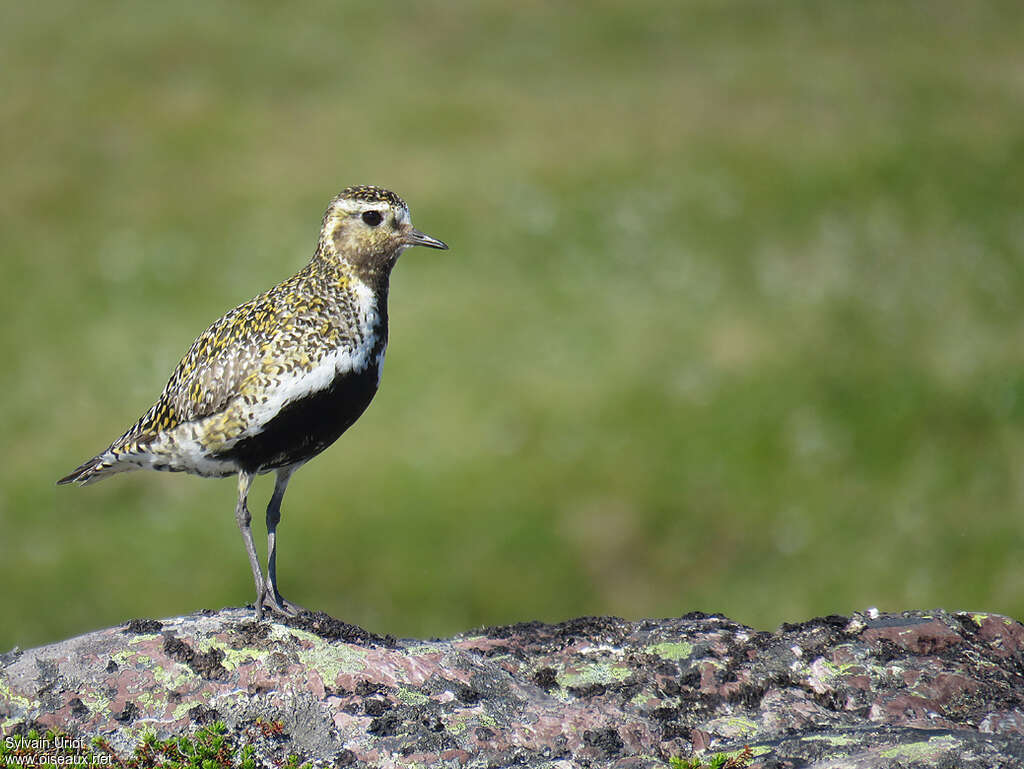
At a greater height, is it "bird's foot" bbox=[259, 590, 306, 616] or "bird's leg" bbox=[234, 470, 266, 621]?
"bird's leg" bbox=[234, 470, 266, 621]

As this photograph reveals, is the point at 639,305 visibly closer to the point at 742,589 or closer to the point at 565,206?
the point at 565,206

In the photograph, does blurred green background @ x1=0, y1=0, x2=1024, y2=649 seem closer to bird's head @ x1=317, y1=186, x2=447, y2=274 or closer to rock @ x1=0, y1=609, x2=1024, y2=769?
rock @ x1=0, y1=609, x2=1024, y2=769

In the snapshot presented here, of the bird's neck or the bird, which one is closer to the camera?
the bird

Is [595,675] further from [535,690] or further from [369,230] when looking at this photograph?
[369,230]

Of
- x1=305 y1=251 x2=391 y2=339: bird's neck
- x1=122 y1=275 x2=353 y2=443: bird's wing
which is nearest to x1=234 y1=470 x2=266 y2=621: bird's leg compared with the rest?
x1=122 y1=275 x2=353 y2=443: bird's wing

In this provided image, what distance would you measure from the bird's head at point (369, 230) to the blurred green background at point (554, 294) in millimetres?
11903

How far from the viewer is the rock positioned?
7340 millimetres

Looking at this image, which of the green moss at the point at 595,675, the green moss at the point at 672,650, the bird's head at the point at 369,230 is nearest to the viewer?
the green moss at the point at 595,675

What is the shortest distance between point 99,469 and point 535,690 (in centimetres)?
397

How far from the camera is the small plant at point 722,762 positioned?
22.1 ft

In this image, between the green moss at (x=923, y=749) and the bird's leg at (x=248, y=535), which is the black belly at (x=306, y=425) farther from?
the green moss at (x=923, y=749)

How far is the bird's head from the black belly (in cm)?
87

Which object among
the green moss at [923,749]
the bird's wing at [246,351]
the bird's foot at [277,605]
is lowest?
the green moss at [923,749]

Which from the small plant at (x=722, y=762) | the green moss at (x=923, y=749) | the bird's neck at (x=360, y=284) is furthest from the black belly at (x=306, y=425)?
the green moss at (x=923, y=749)
